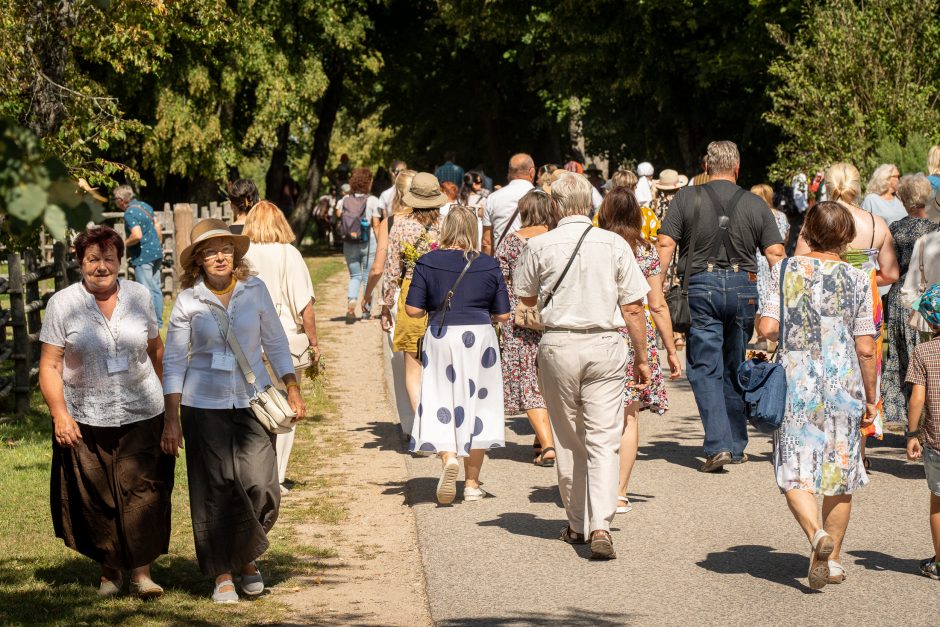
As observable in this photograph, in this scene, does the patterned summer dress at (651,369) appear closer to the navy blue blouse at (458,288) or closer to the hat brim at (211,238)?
the navy blue blouse at (458,288)

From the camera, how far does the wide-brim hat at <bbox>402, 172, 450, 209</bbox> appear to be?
10.4 meters

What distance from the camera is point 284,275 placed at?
869 cm

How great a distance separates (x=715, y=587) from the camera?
22.0ft

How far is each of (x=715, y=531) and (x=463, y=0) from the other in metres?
31.9

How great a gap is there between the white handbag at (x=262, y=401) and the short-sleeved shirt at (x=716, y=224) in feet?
12.4

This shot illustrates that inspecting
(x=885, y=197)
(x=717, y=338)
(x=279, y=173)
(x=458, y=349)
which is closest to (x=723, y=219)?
(x=717, y=338)

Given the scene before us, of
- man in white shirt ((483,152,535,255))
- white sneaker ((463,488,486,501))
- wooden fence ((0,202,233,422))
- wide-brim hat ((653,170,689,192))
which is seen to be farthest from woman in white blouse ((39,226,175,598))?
wide-brim hat ((653,170,689,192))

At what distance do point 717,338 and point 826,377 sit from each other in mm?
3097

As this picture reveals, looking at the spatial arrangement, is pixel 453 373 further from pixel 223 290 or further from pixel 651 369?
pixel 223 290

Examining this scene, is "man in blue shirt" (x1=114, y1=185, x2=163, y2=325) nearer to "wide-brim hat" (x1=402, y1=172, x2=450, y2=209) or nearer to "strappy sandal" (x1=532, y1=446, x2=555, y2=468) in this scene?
"wide-brim hat" (x1=402, y1=172, x2=450, y2=209)

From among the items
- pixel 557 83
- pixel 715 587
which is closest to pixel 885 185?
pixel 715 587

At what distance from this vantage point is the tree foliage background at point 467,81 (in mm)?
14375

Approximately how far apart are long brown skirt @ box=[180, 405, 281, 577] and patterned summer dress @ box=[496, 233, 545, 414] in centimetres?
355

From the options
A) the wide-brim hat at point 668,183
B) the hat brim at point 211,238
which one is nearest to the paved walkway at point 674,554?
the hat brim at point 211,238
